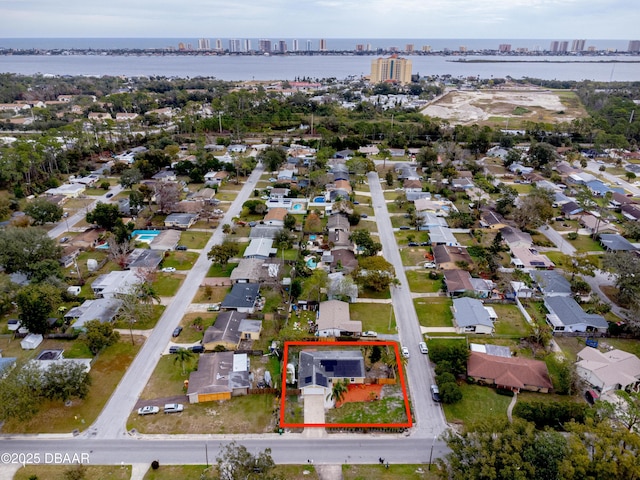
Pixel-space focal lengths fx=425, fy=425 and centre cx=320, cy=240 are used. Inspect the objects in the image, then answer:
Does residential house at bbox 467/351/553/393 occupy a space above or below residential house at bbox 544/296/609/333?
below

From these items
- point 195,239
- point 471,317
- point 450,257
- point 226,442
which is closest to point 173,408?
point 226,442

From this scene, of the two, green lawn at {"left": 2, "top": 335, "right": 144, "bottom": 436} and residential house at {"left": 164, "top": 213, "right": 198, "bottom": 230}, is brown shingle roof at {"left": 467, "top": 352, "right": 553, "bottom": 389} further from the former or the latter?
residential house at {"left": 164, "top": 213, "right": 198, "bottom": 230}

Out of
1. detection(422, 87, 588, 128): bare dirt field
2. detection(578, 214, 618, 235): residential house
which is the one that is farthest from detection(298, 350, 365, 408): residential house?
detection(422, 87, 588, 128): bare dirt field

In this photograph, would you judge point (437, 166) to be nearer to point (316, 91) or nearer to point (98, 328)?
point (98, 328)

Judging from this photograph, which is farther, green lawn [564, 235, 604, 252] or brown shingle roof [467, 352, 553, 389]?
green lawn [564, 235, 604, 252]

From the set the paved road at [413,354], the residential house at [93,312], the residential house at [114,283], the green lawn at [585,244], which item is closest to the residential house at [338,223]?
the paved road at [413,354]

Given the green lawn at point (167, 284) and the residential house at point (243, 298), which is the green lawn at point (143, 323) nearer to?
the green lawn at point (167, 284)

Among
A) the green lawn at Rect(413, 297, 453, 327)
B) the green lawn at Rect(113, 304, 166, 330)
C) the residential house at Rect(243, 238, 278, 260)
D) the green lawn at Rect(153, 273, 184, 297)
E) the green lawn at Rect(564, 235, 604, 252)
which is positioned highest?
the residential house at Rect(243, 238, 278, 260)
